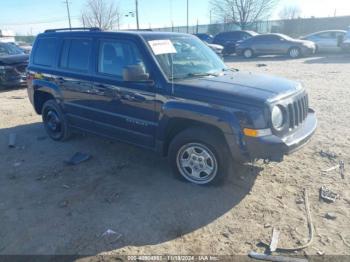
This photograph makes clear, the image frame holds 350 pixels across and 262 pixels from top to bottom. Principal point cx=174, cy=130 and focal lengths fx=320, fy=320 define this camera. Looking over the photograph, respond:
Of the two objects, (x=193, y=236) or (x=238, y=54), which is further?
(x=238, y=54)

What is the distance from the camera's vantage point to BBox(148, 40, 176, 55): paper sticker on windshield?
13.9 feet

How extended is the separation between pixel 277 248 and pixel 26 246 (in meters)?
2.44

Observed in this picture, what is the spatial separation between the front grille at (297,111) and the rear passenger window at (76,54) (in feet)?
10.1

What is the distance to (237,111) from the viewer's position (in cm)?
357

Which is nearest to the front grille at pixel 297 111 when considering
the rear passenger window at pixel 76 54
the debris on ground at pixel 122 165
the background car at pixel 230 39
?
the debris on ground at pixel 122 165

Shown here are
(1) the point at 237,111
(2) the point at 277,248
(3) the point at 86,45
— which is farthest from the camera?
(3) the point at 86,45

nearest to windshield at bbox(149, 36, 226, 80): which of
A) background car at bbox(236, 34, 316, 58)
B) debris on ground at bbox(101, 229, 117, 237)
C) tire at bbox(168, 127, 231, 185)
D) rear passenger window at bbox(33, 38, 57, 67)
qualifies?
tire at bbox(168, 127, 231, 185)

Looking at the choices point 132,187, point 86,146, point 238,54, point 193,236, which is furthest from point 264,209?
point 238,54

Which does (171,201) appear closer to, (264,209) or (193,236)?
(193,236)

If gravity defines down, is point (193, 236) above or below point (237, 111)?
below

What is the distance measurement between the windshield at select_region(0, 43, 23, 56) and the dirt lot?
799 cm

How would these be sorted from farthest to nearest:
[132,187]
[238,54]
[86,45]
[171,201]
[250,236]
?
[238,54]
[86,45]
[132,187]
[171,201]
[250,236]

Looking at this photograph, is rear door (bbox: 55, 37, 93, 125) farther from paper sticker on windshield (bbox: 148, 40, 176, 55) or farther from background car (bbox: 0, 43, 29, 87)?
background car (bbox: 0, 43, 29, 87)

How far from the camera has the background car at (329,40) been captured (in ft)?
68.6
